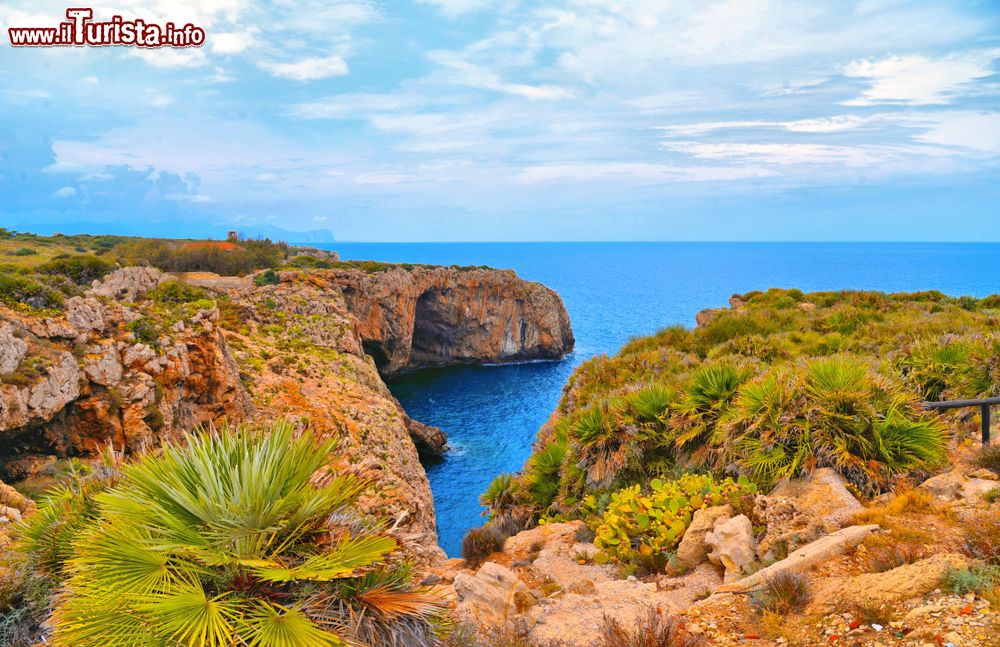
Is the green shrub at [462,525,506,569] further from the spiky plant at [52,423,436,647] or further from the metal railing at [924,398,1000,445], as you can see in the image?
the metal railing at [924,398,1000,445]

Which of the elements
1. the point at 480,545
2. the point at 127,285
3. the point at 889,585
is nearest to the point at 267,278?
the point at 127,285

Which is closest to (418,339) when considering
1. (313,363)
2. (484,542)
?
(313,363)

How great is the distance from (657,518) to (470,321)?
218 ft

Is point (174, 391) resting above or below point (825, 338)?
below

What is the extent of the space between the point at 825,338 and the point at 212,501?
682 inches

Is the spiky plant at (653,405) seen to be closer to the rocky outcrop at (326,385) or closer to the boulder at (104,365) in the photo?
the rocky outcrop at (326,385)

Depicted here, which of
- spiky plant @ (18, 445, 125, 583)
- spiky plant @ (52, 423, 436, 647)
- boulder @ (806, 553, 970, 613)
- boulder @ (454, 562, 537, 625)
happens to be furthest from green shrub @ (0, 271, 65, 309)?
boulder @ (806, 553, 970, 613)

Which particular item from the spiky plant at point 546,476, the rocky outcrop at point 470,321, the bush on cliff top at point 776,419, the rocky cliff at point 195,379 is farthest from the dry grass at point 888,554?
the rocky outcrop at point 470,321

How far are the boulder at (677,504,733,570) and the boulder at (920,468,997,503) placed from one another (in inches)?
93.8

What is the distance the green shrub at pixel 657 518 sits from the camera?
7402mm

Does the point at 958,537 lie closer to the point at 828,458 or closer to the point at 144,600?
the point at 828,458

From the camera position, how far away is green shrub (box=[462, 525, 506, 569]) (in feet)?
30.2

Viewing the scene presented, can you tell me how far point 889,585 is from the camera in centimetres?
464

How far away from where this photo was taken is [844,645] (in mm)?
4125
